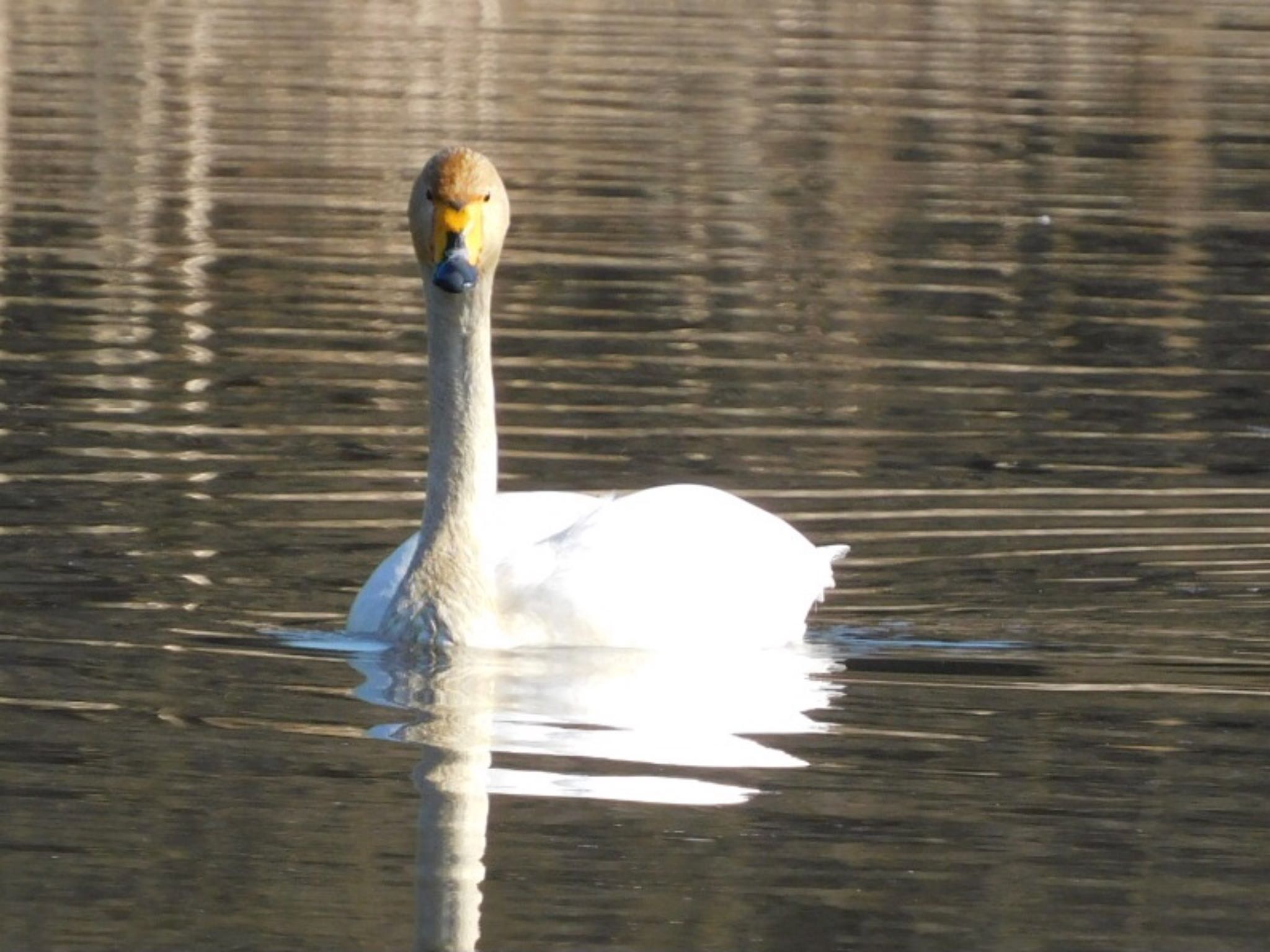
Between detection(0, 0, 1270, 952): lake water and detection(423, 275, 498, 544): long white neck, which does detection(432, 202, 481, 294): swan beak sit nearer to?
detection(423, 275, 498, 544): long white neck

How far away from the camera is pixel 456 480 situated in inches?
337

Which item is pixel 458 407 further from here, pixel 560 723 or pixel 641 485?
pixel 641 485

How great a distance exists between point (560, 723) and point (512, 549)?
1321 millimetres

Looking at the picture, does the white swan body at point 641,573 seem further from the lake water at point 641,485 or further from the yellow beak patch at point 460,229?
the yellow beak patch at point 460,229

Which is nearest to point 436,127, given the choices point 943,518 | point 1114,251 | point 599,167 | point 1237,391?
point 599,167

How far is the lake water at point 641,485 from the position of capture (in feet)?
19.4

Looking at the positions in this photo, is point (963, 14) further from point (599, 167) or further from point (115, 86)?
point (599, 167)

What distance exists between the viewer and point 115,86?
28.0 meters

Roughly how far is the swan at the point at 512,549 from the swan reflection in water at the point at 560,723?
83 mm

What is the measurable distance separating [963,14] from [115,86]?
1728cm

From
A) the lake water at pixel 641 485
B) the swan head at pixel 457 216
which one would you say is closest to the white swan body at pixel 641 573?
the lake water at pixel 641 485

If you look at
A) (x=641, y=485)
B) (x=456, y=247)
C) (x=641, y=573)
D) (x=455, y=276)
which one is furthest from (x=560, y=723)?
(x=641, y=485)

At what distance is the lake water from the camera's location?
5.91 m

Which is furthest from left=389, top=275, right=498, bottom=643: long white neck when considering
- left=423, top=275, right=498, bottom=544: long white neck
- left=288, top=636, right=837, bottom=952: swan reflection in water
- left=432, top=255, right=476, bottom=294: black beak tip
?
left=432, top=255, right=476, bottom=294: black beak tip
